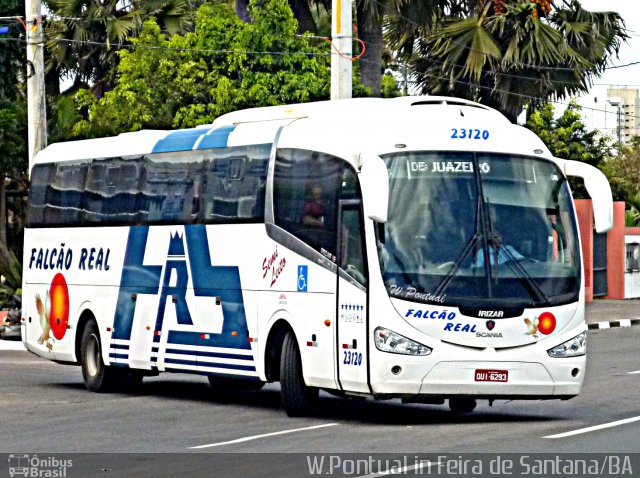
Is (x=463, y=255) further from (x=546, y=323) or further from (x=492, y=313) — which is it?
(x=546, y=323)

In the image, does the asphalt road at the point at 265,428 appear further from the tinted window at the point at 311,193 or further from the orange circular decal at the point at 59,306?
the tinted window at the point at 311,193

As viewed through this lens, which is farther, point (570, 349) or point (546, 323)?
point (570, 349)

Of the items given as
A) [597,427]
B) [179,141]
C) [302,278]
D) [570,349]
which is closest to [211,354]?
[302,278]

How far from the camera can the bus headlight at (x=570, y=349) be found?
15586 millimetres

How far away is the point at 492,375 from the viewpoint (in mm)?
15242

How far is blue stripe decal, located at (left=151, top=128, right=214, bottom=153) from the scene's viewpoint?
63.4 feet

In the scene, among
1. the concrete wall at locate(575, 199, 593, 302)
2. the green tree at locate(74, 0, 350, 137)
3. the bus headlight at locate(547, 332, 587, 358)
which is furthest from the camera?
the concrete wall at locate(575, 199, 593, 302)

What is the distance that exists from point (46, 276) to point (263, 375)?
606 cm

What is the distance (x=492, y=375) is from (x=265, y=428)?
2237mm

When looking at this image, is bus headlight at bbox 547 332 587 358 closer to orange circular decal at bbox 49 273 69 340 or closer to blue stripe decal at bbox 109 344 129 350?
blue stripe decal at bbox 109 344 129 350

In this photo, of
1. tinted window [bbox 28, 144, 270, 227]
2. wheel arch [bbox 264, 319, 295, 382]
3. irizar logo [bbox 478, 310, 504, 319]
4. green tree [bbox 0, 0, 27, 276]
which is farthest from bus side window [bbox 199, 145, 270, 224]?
green tree [bbox 0, 0, 27, 276]

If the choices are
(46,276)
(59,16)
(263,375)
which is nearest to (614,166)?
→ (59,16)

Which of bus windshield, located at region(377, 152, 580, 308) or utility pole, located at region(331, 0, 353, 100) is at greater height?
utility pole, located at region(331, 0, 353, 100)

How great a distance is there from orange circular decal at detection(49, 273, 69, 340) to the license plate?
816 cm
